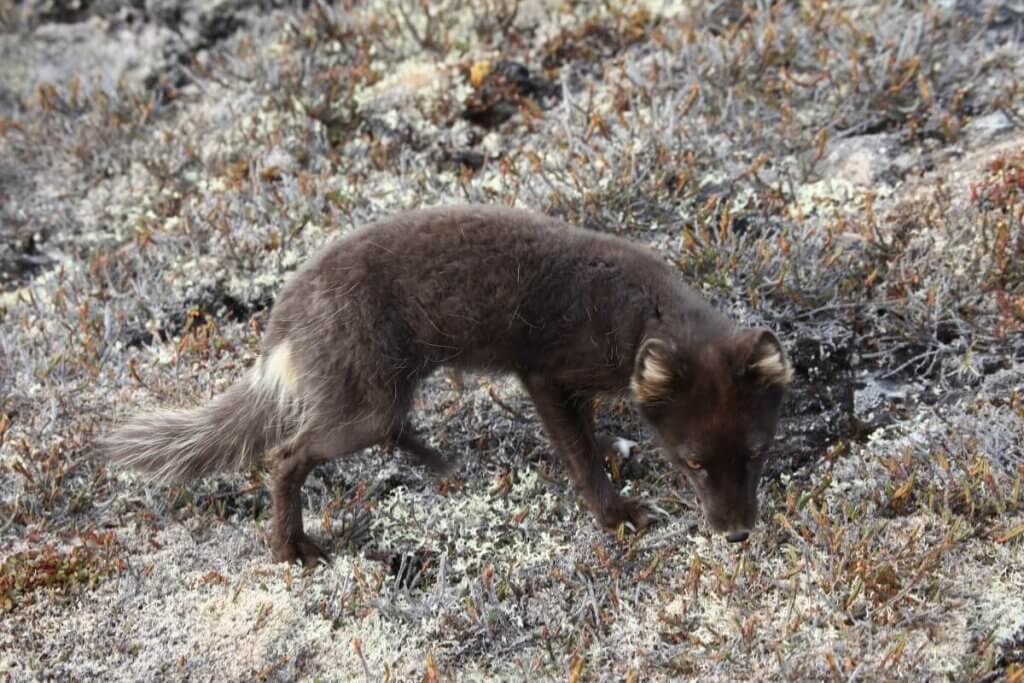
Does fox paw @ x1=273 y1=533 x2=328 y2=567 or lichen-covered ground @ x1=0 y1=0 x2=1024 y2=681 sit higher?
lichen-covered ground @ x1=0 y1=0 x2=1024 y2=681

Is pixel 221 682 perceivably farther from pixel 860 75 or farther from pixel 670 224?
pixel 860 75

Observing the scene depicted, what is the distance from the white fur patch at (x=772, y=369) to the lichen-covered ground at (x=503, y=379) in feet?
1.99

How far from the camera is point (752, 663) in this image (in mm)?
3785

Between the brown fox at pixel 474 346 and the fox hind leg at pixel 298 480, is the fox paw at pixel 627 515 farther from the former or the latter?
the fox hind leg at pixel 298 480

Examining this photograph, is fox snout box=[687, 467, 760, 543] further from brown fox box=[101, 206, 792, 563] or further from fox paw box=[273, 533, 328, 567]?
fox paw box=[273, 533, 328, 567]

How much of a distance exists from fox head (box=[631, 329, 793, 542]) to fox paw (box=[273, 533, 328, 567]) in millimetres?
1636

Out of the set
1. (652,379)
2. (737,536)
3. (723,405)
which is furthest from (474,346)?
(737,536)

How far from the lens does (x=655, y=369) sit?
4102 millimetres

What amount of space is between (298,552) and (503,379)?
1.50 meters

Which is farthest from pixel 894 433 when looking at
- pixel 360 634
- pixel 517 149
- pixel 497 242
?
pixel 517 149

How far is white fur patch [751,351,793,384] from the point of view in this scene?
159 inches

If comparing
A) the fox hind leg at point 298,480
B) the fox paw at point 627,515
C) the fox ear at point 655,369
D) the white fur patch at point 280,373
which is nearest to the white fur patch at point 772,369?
the fox ear at point 655,369

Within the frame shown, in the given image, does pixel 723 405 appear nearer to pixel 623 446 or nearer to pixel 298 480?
pixel 623 446

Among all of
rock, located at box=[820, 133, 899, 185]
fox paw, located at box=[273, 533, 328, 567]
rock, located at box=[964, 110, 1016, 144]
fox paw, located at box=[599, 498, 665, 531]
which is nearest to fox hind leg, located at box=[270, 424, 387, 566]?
fox paw, located at box=[273, 533, 328, 567]
